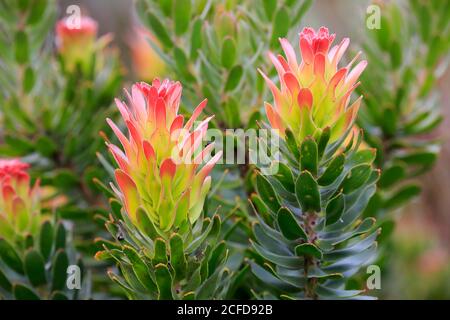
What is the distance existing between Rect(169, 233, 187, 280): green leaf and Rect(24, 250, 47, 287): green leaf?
223mm

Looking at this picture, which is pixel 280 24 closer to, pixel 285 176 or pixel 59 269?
pixel 285 176

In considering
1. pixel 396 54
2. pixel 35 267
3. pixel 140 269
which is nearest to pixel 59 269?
pixel 35 267

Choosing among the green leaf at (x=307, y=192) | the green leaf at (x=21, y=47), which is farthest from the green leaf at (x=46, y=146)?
the green leaf at (x=307, y=192)

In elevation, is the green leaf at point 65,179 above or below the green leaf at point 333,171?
above

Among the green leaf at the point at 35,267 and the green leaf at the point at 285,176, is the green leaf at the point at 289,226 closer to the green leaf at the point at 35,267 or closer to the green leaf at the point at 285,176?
the green leaf at the point at 285,176

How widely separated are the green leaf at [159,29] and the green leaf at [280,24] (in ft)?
0.54

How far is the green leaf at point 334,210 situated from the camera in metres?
0.79

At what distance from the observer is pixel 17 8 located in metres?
1.16

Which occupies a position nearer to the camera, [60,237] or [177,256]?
[177,256]

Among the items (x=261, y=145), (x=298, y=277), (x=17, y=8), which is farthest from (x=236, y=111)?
(x=17, y=8)

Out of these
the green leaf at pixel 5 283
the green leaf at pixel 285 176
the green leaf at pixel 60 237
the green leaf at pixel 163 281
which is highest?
the green leaf at pixel 285 176

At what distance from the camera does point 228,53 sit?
0.93 metres

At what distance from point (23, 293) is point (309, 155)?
1.43 feet
